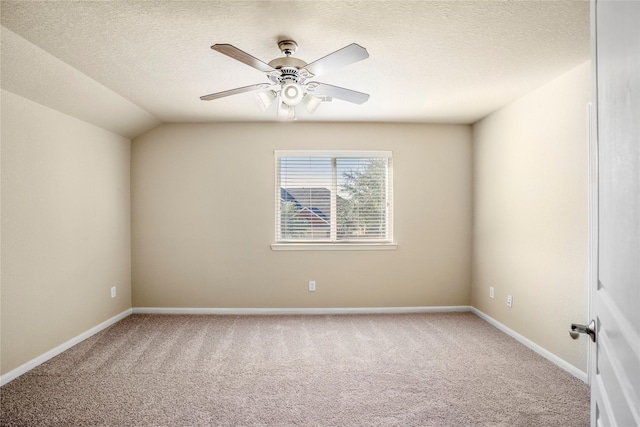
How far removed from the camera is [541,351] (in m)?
3.23

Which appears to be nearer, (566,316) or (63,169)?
(566,316)

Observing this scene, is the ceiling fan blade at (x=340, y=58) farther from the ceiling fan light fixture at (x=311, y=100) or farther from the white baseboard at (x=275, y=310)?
the white baseboard at (x=275, y=310)

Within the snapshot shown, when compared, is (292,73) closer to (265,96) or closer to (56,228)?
(265,96)

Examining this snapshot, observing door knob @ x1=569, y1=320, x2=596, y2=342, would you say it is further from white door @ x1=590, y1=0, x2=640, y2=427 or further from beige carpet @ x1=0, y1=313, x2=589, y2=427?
beige carpet @ x1=0, y1=313, x2=589, y2=427

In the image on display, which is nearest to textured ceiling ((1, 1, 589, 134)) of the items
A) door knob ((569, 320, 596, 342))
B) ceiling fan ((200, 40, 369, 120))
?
ceiling fan ((200, 40, 369, 120))

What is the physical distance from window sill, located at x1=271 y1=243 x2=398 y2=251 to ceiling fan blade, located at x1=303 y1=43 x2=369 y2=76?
102 inches

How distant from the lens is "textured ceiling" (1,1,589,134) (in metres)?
2.04

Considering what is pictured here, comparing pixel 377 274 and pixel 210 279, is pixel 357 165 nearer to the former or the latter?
pixel 377 274

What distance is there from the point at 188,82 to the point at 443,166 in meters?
3.07

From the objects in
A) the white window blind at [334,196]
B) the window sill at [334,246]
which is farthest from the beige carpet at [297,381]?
the white window blind at [334,196]

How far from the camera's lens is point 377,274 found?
4602mm

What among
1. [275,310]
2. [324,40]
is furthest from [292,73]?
[275,310]

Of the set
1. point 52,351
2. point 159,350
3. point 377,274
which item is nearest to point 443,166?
point 377,274

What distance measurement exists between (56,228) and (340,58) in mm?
2924
